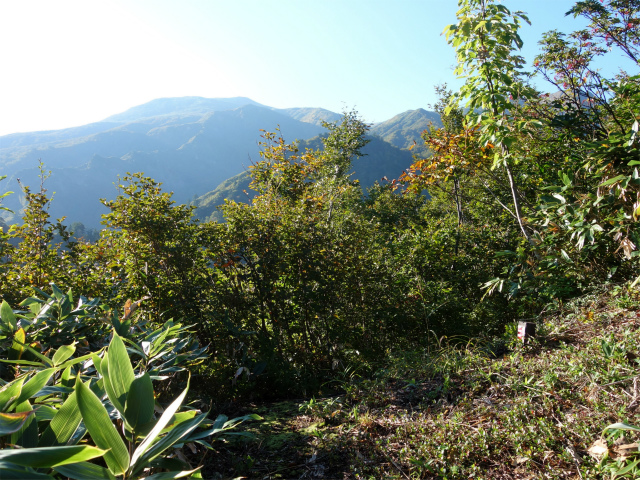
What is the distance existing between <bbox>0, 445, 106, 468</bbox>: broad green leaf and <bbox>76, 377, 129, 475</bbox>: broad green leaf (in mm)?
139

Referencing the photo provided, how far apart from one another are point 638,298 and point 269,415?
3.26m

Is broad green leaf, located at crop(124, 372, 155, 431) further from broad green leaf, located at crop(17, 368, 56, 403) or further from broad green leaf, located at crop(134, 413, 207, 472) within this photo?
broad green leaf, located at crop(17, 368, 56, 403)

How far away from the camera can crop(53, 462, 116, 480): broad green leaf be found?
0.71 meters

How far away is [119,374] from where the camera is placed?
0.96 metres

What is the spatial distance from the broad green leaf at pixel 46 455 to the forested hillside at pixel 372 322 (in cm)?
2

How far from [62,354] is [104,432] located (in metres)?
0.71

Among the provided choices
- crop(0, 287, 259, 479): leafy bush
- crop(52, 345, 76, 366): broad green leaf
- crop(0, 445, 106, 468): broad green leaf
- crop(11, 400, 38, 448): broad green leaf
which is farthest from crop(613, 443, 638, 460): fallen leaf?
crop(52, 345, 76, 366): broad green leaf

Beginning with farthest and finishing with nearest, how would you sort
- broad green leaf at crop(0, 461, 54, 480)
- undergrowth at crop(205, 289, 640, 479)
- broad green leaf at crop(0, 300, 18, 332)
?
undergrowth at crop(205, 289, 640, 479)
broad green leaf at crop(0, 300, 18, 332)
broad green leaf at crop(0, 461, 54, 480)

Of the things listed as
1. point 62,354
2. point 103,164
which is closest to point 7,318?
point 62,354

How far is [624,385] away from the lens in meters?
2.23

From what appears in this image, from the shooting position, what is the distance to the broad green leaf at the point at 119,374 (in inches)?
36.8

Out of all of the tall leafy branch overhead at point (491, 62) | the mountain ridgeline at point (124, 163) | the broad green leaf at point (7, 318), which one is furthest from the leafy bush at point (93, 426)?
the mountain ridgeline at point (124, 163)

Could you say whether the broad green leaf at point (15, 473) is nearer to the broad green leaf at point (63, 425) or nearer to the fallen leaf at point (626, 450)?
the broad green leaf at point (63, 425)

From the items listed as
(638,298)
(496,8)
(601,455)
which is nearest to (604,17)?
(496,8)
